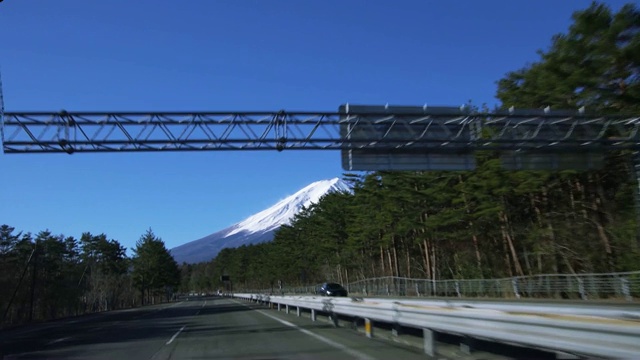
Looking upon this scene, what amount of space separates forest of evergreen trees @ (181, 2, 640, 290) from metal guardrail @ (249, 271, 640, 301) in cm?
277

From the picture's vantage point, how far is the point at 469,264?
1811 inches

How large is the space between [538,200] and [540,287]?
9.34 meters

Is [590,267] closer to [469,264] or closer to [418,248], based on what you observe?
[469,264]

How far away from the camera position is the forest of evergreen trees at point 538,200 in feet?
85.7

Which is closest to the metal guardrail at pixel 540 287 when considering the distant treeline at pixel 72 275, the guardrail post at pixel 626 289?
the guardrail post at pixel 626 289

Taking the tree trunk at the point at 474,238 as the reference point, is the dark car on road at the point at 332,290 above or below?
below

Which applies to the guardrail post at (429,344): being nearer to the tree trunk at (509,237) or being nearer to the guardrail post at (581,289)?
the guardrail post at (581,289)

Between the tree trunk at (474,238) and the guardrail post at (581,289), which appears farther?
the tree trunk at (474,238)

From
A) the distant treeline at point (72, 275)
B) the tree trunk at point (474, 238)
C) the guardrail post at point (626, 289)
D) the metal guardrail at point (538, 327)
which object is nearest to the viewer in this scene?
the metal guardrail at point (538, 327)

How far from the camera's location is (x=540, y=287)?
2997 cm

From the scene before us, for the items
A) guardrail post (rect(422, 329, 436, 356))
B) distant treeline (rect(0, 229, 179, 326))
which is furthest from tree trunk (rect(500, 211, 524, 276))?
distant treeline (rect(0, 229, 179, 326))

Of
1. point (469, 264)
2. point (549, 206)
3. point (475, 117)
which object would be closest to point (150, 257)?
point (469, 264)

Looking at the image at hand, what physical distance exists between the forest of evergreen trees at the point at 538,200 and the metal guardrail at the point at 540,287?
2.77m

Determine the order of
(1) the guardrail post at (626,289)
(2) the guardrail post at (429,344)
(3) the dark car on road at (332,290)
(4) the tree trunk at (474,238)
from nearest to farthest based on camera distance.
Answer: (2) the guardrail post at (429,344) < (1) the guardrail post at (626,289) < (4) the tree trunk at (474,238) < (3) the dark car on road at (332,290)
